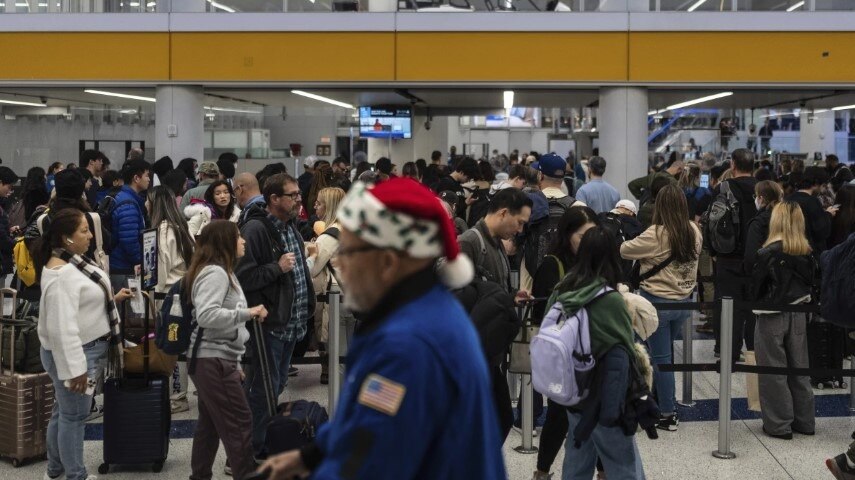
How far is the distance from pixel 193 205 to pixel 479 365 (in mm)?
7237

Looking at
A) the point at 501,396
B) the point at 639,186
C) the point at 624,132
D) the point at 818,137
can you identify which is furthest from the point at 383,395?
the point at 818,137

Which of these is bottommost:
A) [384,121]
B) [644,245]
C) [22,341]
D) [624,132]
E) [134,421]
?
[134,421]

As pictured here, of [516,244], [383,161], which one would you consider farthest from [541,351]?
[383,161]

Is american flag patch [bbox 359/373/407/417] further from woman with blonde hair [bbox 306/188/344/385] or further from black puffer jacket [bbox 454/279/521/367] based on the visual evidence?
woman with blonde hair [bbox 306/188/344/385]

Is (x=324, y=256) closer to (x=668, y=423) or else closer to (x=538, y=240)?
(x=538, y=240)

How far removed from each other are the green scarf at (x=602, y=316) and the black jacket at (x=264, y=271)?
6.67 ft

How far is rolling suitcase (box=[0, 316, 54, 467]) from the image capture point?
274 inches

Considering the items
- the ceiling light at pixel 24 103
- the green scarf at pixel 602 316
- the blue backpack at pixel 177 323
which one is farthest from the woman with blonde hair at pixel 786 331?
→ the ceiling light at pixel 24 103

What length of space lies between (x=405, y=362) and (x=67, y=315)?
4.05 meters

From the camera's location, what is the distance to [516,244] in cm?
859

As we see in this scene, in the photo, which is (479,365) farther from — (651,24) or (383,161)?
(651,24)

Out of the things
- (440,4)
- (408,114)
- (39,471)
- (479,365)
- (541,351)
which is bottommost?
(39,471)

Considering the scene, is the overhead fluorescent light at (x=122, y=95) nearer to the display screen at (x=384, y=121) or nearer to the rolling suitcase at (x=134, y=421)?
the display screen at (x=384, y=121)

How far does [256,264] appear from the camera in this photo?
21.4ft
